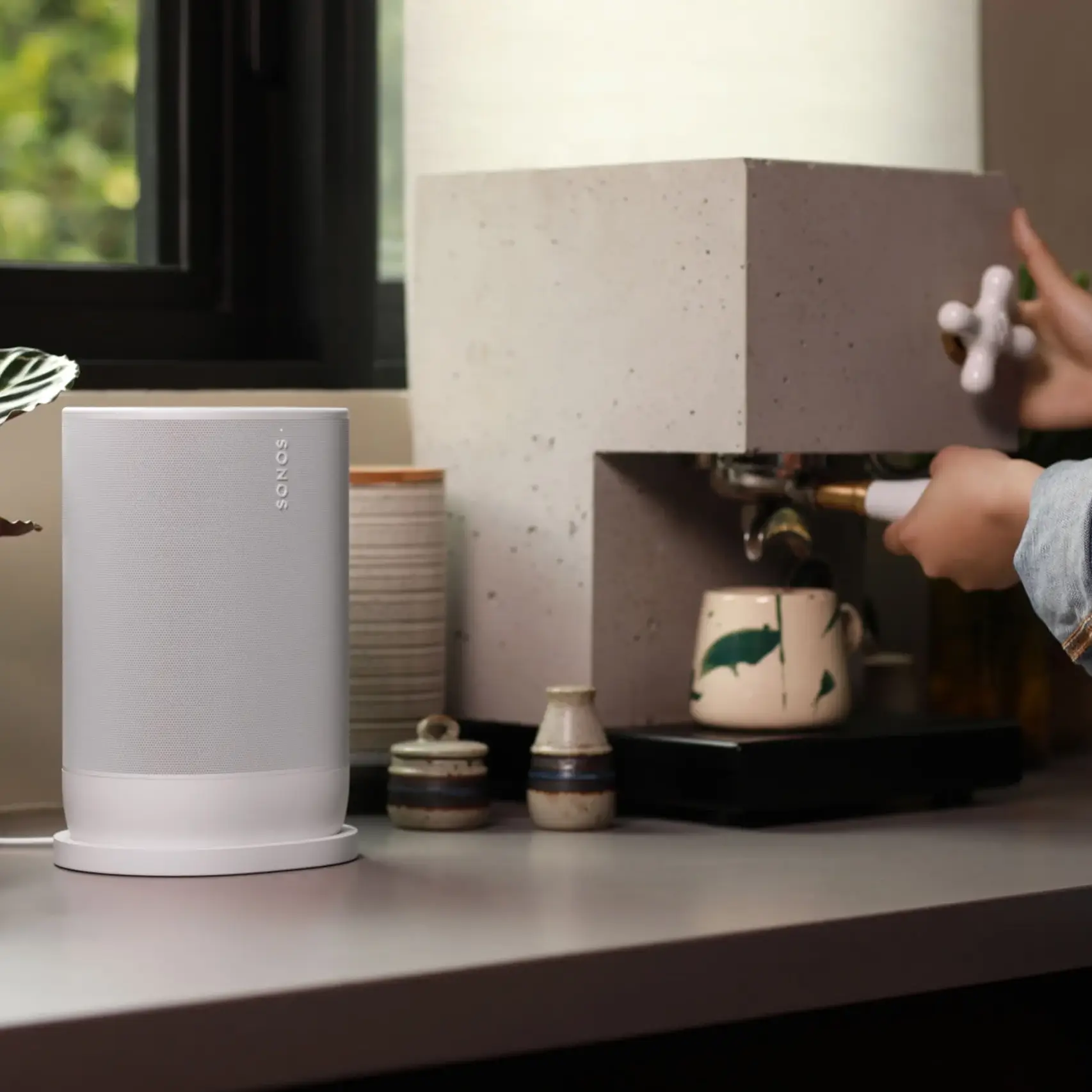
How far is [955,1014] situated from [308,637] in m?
0.47

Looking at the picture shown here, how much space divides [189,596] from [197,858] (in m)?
0.15

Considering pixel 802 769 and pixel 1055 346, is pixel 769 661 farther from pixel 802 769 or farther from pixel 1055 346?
pixel 1055 346

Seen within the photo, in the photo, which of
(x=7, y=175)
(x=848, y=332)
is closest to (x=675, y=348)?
(x=848, y=332)

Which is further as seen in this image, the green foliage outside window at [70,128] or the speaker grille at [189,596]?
the green foliage outside window at [70,128]

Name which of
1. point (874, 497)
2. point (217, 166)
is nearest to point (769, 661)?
point (874, 497)

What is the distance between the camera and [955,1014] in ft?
4.12

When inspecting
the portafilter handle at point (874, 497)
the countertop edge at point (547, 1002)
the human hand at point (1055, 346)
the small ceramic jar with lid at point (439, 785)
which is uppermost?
the human hand at point (1055, 346)

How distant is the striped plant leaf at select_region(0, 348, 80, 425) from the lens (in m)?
1.12

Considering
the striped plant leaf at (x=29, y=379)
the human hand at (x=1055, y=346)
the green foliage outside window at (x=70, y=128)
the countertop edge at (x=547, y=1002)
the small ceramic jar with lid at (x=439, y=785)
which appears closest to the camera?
the countertop edge at (x=547, y=1002)

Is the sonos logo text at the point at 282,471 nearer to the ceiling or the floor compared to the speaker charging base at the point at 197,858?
nearer to the ceiling

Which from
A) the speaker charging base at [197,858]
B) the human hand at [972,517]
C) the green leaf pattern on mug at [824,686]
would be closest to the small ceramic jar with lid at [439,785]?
the speaker charging base at [197,858]

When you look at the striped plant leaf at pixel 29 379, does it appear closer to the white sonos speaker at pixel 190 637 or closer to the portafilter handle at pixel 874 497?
the white sonos speaker at pixel 190 637

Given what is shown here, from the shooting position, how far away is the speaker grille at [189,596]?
1.14 m

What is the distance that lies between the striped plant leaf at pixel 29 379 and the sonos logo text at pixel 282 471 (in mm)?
122
